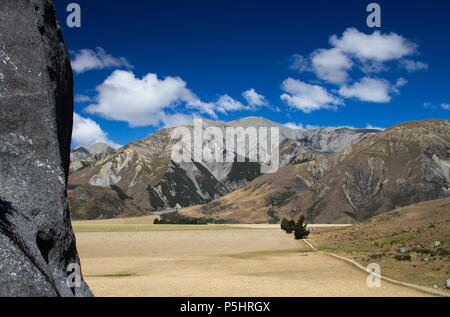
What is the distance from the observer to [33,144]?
40.5 ft

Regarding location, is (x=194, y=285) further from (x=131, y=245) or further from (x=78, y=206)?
(x=78, y=206)

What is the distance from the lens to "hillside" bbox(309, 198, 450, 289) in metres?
26.3

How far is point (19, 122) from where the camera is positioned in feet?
40.0

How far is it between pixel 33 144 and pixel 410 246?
39.3m

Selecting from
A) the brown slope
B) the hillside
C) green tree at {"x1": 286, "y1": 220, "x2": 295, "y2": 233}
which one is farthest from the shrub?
the brown slope

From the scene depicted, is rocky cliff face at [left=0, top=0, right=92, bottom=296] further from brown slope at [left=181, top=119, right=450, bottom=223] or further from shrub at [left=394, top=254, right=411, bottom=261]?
brown slope at [left=181, top=119, right=450, bottom=223]

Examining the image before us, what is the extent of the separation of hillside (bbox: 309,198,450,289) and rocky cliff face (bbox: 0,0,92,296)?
22.5 meters

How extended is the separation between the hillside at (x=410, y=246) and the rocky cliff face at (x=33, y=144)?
22.5 m

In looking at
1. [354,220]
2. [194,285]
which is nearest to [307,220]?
[354,220]

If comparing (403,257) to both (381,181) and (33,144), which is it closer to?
(33,144)

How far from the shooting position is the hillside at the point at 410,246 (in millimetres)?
26327

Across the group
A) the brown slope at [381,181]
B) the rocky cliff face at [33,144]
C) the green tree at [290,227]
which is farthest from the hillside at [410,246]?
the brown slope at [381,181]

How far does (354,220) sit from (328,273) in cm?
13598

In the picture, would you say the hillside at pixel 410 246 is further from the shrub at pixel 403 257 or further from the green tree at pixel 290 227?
the green tree at pixel 290 227
